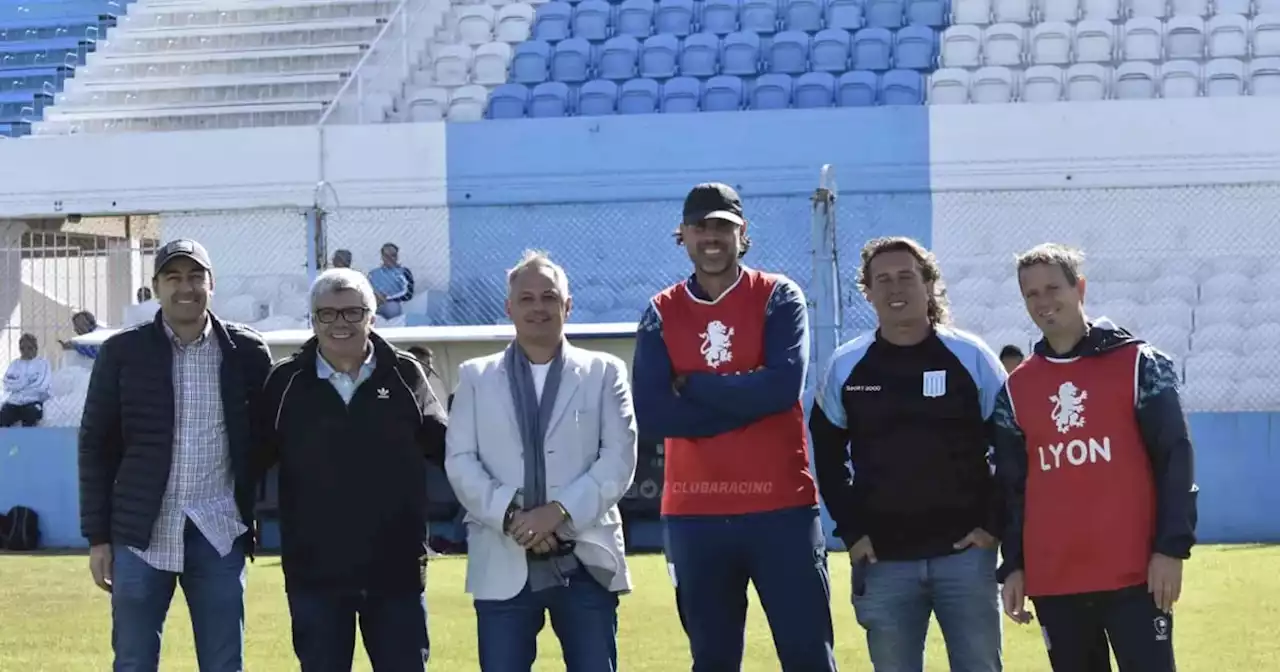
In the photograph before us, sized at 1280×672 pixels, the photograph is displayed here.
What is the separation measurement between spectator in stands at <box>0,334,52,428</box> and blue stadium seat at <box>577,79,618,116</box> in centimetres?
563

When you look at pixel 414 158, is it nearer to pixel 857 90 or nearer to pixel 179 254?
pixel 857 90

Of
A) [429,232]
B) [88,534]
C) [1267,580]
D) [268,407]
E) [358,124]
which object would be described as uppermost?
[358,124]

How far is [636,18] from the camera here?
1900cm

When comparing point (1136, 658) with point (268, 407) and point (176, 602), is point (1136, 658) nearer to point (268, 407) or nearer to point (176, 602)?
point (268, 407)

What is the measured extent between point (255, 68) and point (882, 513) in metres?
15.1

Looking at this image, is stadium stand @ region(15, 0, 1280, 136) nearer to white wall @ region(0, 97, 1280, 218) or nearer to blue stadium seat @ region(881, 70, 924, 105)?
blue stadium seat @ region(881, 70, 924, 105)

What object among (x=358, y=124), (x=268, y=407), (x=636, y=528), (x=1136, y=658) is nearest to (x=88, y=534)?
(x=268, y=407)

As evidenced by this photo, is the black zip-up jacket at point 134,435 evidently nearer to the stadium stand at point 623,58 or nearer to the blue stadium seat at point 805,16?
the stadium stand at point 623,58

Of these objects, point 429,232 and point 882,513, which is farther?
point 429,232

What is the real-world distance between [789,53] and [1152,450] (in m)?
13.4

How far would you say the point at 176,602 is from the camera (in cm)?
987

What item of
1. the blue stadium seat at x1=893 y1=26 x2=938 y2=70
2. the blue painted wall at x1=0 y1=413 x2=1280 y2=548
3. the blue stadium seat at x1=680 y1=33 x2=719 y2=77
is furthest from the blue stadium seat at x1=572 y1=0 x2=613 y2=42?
the blue painted wall at x1=0 y1=413 x2=1280 y2=548

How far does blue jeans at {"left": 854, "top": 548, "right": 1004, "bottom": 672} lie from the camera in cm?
507

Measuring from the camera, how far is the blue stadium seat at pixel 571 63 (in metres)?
18.4
